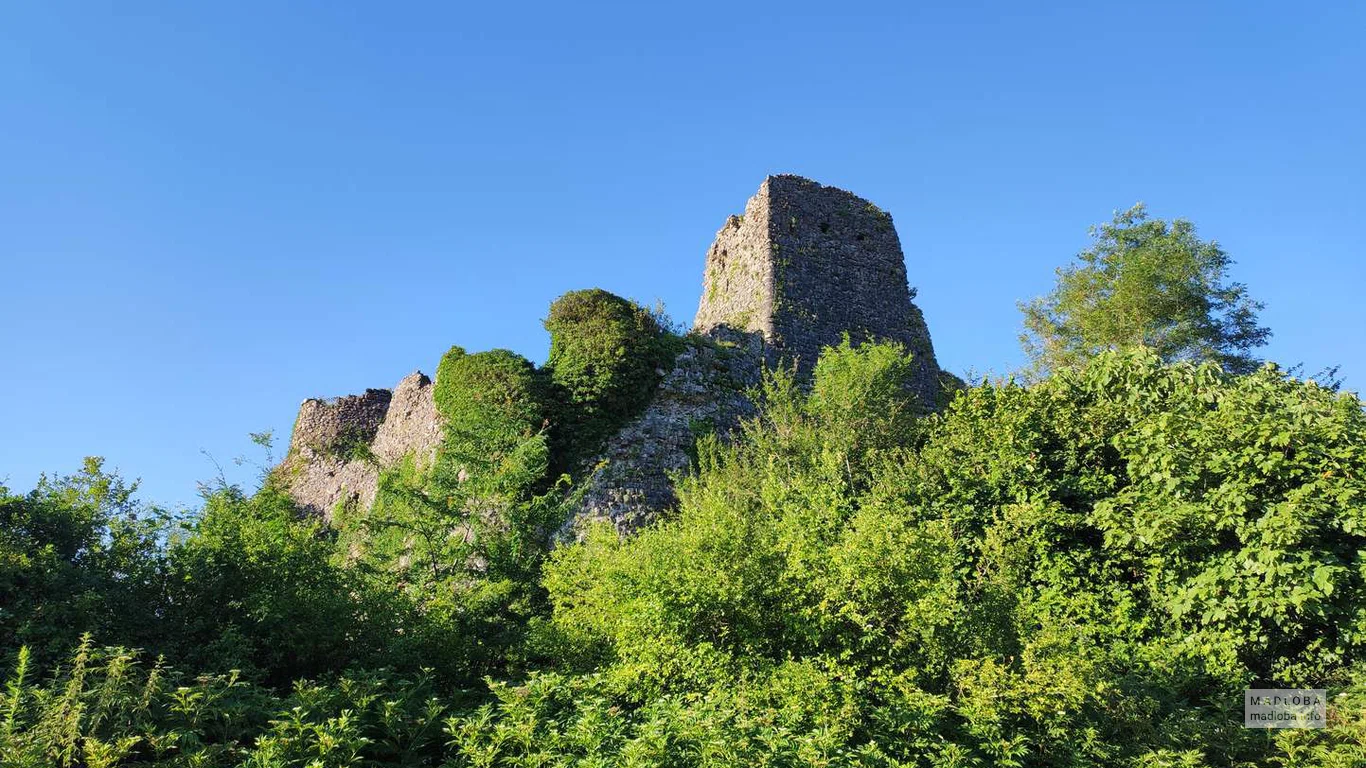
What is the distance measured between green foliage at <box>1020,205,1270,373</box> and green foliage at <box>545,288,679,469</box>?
1207 centimetres

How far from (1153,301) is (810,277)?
980cm

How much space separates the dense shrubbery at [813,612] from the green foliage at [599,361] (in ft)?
10.9

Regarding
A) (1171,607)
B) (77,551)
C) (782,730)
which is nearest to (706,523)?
(782,730)

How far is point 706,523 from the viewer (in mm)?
8219

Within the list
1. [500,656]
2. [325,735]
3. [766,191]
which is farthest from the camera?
[766,191]

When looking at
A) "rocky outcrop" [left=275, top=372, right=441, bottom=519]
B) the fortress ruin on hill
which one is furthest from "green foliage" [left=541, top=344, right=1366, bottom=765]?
"rocky outcrop" [left=275, top=372, right=441, bottom=519]

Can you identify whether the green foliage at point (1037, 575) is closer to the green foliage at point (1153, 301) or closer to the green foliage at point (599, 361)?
the green foliage at point (599, 361)

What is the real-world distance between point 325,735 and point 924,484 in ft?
28.2

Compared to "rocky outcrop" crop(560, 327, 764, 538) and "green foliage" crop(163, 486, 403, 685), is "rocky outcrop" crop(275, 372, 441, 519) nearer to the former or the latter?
"rocky outcrop" crop(560, 327, 764, 538)

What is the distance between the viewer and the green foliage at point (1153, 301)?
20.8 meters

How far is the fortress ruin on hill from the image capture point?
1530 centimetres

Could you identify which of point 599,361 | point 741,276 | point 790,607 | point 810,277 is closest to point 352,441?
point 599,361

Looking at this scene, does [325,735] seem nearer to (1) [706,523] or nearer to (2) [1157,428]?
(1) [706,523]

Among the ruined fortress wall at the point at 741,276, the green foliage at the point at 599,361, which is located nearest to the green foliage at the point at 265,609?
the green foliage at the point at 599,361
